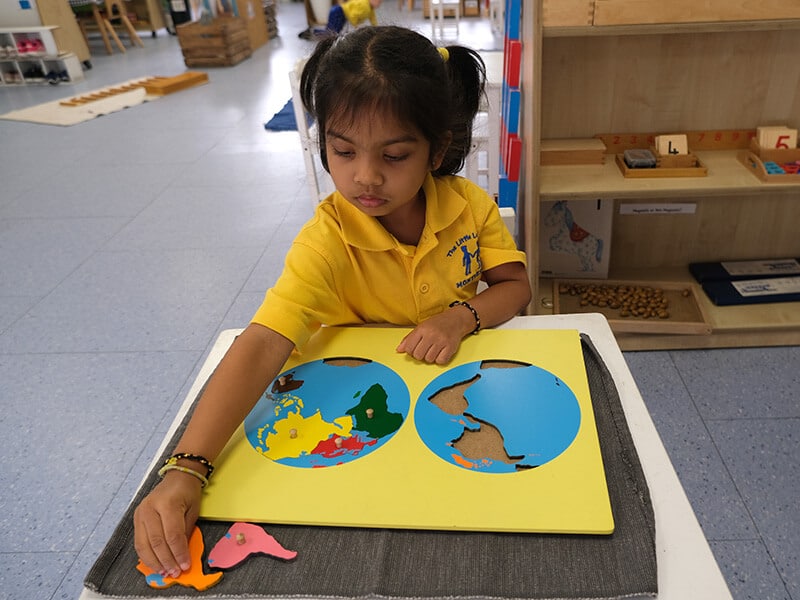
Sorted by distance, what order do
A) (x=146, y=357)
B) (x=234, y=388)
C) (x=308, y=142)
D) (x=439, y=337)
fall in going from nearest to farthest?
(x=234, y=388) < (x=439, y=337) < (x=146, y=357) < (x=308, y=142)

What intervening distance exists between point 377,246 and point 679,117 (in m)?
1.28

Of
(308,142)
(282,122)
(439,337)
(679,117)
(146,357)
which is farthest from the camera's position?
(282,122)

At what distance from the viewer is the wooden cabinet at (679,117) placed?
5.20 ft

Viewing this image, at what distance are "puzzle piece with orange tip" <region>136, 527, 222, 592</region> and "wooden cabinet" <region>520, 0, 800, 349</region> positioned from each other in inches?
50.3

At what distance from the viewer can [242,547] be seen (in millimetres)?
545

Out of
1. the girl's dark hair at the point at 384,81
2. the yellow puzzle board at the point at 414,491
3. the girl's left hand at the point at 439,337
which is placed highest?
the girl's dark hair at the point at 384,81

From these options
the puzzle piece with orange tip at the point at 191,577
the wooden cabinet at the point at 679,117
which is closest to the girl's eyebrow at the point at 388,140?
the puzzle piece with orange tip at the point at 191,577

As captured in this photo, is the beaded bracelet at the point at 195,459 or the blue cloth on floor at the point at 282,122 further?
the blue cloth on floor at the point at 282,122

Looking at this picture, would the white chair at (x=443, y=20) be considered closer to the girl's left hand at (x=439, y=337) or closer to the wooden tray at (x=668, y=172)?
the wooden tray at (x=668, y=172)

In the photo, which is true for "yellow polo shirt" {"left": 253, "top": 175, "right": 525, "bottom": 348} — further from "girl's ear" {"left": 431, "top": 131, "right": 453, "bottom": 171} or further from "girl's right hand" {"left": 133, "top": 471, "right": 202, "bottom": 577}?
"girl's right hand" {"left": 133, "top": 471, "right": 202, "bottom": 577}

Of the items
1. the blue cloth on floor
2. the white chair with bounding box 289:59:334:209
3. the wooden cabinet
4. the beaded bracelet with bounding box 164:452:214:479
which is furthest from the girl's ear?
the blue cloth on floor

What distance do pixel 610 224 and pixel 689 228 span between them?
275mm

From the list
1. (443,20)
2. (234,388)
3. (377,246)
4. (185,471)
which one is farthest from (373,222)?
(443,20)

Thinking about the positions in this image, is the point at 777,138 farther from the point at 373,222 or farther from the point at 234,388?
the point at 234,388
